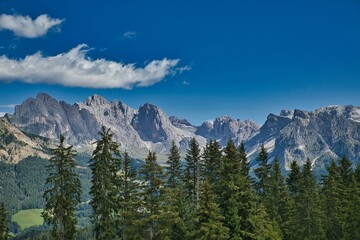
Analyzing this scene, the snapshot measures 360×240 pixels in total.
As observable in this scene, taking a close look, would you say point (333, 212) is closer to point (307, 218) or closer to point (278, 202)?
point (307, 218)

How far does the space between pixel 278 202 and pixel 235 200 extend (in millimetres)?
25810

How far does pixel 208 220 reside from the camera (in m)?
40.8

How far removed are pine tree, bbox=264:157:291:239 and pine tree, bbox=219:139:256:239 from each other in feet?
64.8

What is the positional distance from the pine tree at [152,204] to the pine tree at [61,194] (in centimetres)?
800

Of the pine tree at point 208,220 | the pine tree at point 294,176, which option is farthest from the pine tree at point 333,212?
the pine tree at point 208,220

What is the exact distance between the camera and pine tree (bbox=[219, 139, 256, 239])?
143 feet

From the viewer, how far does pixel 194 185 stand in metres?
63.2

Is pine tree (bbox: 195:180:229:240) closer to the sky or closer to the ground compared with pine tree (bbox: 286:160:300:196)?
closer to the ground

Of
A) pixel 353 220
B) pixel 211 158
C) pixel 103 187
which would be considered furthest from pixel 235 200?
pixel 353 220


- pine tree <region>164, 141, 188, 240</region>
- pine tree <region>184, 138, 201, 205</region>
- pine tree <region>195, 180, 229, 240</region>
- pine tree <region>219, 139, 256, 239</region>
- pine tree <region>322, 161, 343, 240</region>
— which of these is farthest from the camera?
pine tree <region>184, 138, 201, 205</region>

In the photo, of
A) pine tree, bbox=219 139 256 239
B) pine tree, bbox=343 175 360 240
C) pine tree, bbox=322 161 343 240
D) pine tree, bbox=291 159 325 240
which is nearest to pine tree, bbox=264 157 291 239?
pine tree, bbox=291 159 325 240

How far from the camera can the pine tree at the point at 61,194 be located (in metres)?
43.3

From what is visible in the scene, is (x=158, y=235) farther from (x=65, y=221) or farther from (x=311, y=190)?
(x=311, y=190)

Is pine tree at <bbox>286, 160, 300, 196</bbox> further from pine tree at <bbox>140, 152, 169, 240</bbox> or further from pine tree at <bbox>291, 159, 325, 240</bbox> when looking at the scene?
pine tree at <bbox>140, 152, 169, 240</bbox>
